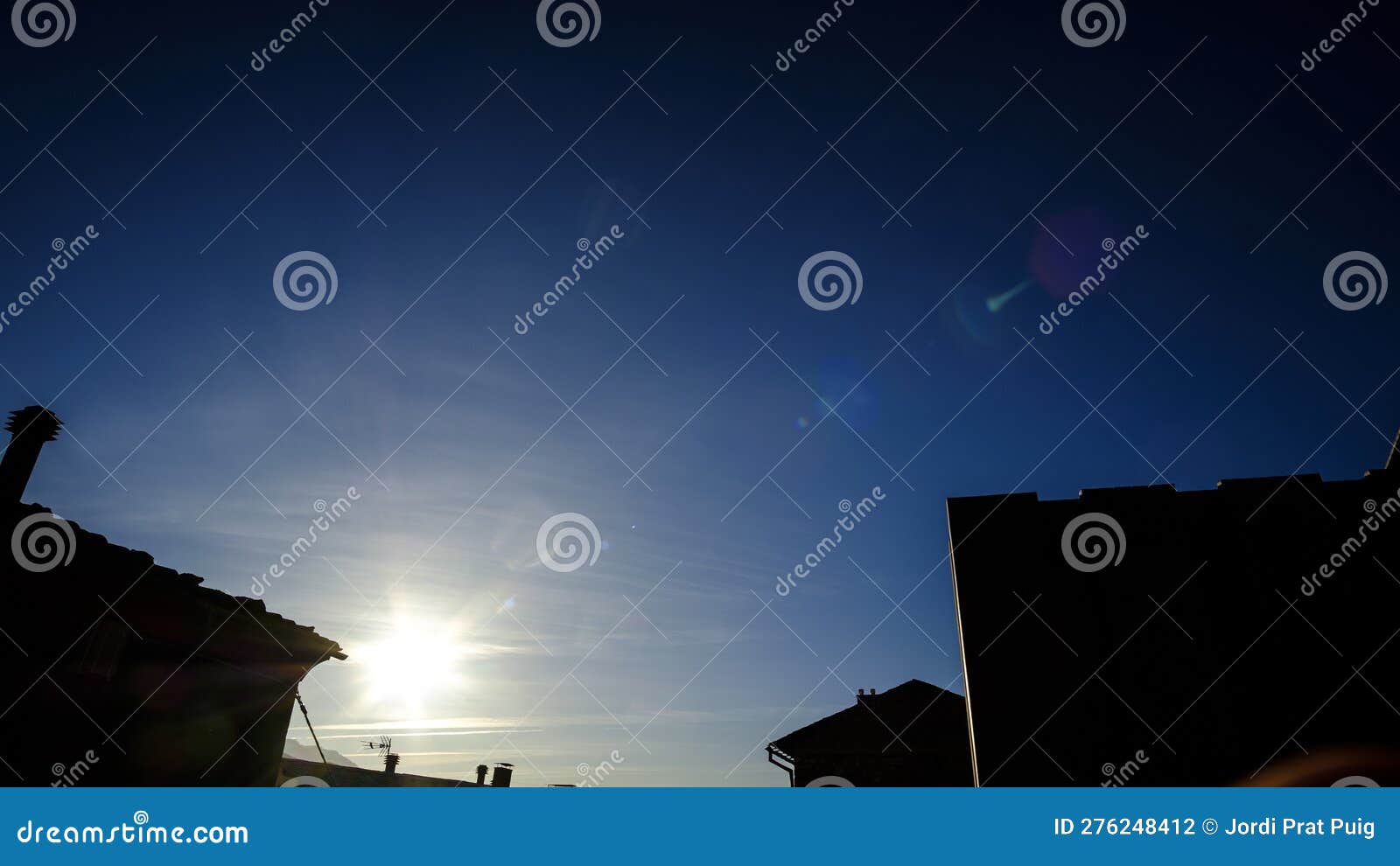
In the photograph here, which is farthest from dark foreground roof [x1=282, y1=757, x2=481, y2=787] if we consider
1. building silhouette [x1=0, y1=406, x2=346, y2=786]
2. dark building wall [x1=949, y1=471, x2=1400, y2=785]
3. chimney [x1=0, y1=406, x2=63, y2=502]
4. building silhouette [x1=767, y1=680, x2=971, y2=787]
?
dark building wall [x1=949, y1=471, x2=1400, y2=785]

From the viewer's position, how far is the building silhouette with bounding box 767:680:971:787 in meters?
23.7

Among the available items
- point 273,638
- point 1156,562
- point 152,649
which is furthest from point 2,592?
point 1156,562

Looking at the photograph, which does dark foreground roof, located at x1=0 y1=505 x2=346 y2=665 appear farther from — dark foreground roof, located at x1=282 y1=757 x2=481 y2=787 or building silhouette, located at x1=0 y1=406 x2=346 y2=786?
dark foreground roof, located at x1=282 y1=757 x2=481 y2=787

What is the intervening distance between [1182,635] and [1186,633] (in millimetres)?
78

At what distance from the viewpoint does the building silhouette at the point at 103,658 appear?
39.7ft

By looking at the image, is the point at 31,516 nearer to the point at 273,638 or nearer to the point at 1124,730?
the point at 273,638

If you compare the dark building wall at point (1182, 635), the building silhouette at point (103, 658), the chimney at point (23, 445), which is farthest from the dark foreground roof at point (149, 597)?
the dark building wall at point (1182, 635)

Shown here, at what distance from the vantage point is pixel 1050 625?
1284 cm

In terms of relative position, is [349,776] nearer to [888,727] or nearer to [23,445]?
[23,445]

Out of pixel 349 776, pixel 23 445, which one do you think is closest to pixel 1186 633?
pixel 23 445

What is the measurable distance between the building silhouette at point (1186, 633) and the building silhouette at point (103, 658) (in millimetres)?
16455

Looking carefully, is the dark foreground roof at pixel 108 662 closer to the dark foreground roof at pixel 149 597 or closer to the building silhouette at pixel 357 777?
the dark foreground roof at pixel 149 597

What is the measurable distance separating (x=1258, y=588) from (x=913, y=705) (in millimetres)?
15274

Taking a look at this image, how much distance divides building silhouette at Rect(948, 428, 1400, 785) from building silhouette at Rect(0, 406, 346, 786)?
16455 millimetres
